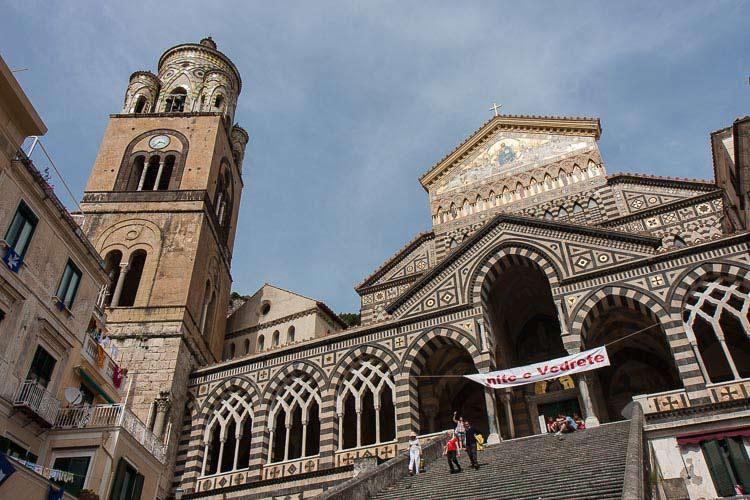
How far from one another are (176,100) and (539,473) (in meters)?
31.5

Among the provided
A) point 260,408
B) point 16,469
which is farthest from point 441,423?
point 16,469

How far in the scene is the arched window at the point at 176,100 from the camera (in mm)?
35969

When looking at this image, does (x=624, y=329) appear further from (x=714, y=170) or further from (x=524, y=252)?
(x=714, y=170)

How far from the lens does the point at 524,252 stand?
22.0 metres

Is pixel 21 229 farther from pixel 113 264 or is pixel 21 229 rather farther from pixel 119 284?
pixel 113 264

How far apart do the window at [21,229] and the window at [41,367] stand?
2.66m

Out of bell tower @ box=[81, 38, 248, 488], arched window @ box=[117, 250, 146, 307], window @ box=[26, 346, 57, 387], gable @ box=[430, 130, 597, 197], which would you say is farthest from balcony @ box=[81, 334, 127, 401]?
gable @ box=[430, 130, 597, 197]

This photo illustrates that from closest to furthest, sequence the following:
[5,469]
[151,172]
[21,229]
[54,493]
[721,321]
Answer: [5,469], [54,493], [21,229], [721,321], [151,172]

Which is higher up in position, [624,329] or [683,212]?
[683,212]

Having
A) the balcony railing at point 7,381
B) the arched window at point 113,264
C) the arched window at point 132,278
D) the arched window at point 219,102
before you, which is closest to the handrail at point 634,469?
the balcony railing at point 7,381

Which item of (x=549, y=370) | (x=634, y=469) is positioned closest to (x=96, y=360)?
(x=549, y=370)

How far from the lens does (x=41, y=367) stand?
16.1 meters

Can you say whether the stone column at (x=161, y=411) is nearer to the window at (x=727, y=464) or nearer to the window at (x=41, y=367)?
the window at (x=41, y=367)

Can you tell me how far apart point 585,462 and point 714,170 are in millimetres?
17934
